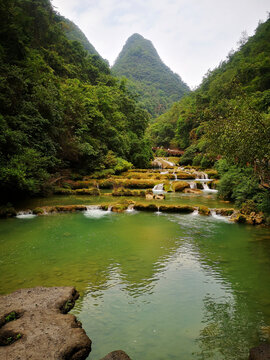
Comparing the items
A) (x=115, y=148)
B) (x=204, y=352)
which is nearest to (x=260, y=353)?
(x=204, y=352)

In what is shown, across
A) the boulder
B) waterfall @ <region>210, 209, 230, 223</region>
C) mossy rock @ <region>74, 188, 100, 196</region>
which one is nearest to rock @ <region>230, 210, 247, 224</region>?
waterfall @ <region>210, 209, 230, 223</region>

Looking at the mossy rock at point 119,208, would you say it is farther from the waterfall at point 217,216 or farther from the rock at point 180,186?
the rock at point 180,186

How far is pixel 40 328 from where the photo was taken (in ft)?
12.4

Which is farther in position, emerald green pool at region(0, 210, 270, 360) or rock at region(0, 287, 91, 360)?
emerald green pool at region(0, 210, 270, 360)

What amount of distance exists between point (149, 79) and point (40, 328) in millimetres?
145291

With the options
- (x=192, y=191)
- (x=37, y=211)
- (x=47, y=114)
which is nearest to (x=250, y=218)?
(x=192, y=191)

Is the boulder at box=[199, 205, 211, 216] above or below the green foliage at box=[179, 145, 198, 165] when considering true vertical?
below

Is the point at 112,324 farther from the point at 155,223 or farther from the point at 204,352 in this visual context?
the point at 155,223

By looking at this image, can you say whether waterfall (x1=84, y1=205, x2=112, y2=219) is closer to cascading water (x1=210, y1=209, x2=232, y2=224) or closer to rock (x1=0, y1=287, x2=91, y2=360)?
cascading water (x1=210, y1=209, x2=232, y2=224)

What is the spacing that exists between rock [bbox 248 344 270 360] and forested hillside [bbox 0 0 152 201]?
11.5 metres

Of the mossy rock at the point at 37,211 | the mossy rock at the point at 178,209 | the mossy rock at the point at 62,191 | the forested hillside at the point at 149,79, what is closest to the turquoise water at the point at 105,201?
the mossy rock at the point at 62,191

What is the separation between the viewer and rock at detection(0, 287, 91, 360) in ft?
10.9

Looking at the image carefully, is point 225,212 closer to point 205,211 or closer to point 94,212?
point 205,211

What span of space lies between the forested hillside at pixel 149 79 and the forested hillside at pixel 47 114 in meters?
62.4
